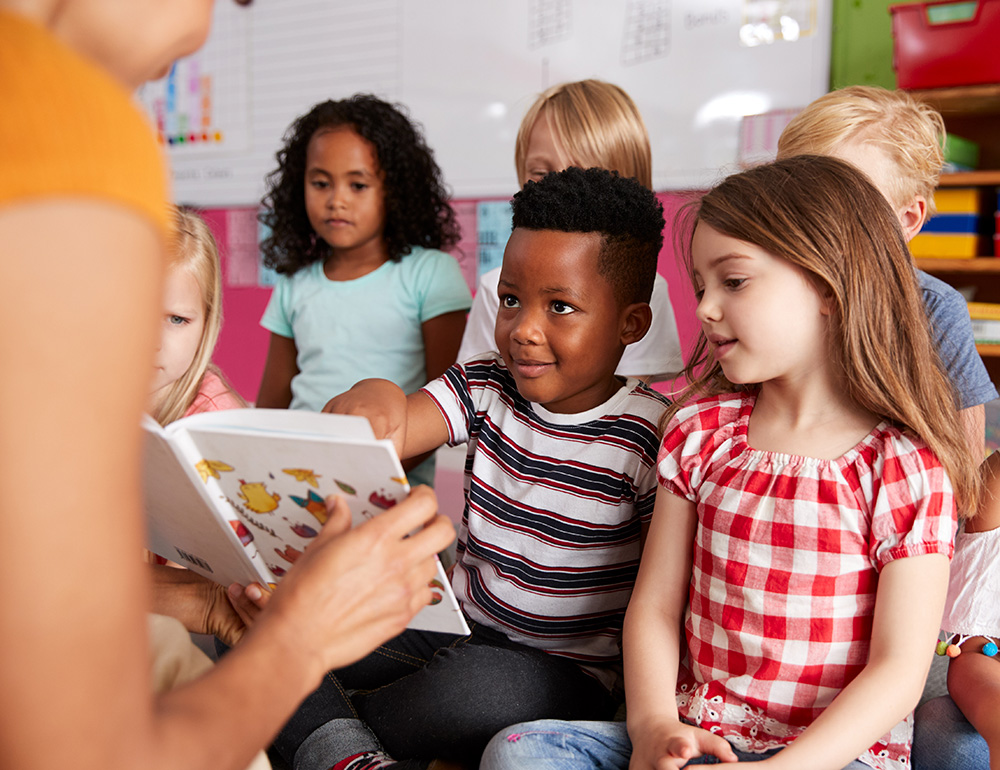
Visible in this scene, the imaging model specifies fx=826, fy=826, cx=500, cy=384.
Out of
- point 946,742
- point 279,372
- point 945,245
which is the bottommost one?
point 946,742

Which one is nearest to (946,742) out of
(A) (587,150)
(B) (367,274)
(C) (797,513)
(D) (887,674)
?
(D) (887,674)

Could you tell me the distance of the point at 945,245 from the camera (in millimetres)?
1932

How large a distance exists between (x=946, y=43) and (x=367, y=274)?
4.56 ft

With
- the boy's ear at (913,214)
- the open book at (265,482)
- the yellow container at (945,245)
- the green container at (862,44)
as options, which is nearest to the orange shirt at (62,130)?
the open book at (265,482)

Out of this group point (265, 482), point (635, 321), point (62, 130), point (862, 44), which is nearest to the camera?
point (62, 130)

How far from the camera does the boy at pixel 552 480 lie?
1008 mm

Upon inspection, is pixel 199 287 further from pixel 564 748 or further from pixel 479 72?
pixel 479 72

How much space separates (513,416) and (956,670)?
2.01 feet

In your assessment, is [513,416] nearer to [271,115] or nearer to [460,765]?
[460,765]

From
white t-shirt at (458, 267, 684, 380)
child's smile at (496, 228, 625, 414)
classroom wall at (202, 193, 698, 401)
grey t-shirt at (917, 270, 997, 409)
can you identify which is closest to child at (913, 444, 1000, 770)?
grey t-shirt at (917, 270, 997, 409)

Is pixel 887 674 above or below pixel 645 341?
below

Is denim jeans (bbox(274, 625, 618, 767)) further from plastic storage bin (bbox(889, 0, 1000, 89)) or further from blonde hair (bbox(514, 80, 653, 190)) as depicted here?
plastic storage bin (bbox(889, 0, 1000, 89))

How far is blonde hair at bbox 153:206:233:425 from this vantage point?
126 centimetres

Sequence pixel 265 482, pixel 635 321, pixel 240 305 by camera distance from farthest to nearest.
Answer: pixel 240 305
pixel 635 321
pixel 265 482
